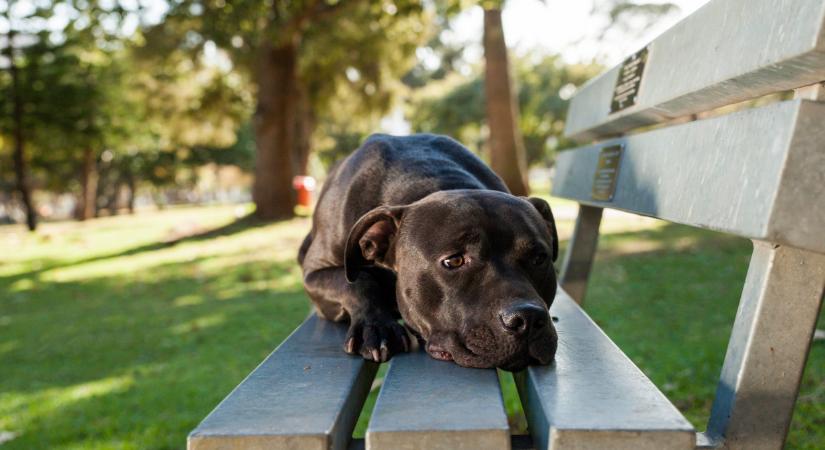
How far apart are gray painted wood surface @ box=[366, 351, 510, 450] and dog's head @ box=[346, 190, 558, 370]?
13cm

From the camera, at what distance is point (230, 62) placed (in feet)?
79.5

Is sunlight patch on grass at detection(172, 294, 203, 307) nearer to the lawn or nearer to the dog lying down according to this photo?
the lawn

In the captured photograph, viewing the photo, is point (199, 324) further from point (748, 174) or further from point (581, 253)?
point (748, 174)

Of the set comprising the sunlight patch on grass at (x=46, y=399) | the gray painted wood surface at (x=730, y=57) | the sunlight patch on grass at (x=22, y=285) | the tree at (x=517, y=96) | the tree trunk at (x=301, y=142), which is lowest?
the sunlight patch on grass at (x=22, y=285)

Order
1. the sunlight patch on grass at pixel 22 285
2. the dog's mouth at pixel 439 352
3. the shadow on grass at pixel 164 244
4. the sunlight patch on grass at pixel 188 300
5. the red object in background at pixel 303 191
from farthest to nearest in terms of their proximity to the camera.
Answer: the red object in background at pixel 303 191 → the shadow on grass at pixel 164 244 → the sunlight patch on grass at pixel 22 285 → the sunlight patch on grass at pixel 188 300 → the dog's mouth at pixel 439 352

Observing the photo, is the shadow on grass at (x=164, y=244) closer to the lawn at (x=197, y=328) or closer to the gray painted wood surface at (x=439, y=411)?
the lawn at (x=197, y=328)

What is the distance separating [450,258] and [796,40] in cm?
122

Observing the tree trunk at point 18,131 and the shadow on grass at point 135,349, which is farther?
the tree trunk at point 18,131

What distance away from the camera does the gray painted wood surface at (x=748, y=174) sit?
1560mm

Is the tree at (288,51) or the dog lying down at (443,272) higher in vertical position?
the tree at (288,51)

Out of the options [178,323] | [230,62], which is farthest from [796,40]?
[230,62]

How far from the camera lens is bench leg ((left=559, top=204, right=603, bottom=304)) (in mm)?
4160

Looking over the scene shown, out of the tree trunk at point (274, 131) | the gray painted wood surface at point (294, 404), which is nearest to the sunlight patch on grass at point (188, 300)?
the gray painted wood surface at point (294, 404)

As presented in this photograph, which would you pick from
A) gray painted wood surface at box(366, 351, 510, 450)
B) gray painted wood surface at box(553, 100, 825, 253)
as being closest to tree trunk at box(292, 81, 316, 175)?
gray painted wood surface at box(553, 100, 825, 253)
